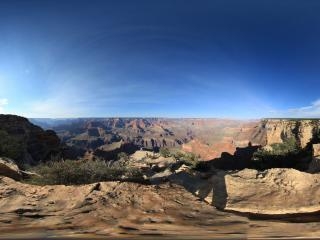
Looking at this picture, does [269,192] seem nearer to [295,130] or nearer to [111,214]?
[111,214]

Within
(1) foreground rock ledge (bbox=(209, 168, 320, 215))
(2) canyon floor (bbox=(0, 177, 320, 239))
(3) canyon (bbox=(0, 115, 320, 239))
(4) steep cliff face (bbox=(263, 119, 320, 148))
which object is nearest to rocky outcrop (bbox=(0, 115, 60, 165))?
(3) canyon (bbox=(0, 115, 320, 239))

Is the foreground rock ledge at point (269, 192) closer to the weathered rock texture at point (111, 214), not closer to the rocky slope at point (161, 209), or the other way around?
the rocky slope at point (161, 209)

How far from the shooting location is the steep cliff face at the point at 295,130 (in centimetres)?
7525

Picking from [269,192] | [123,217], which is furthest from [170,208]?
[269,192]

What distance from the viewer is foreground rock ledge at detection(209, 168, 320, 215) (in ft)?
42.7

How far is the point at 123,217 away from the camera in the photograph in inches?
397

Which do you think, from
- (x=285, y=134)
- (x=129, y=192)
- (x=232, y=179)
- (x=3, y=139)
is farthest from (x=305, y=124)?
(x=129, y=192)

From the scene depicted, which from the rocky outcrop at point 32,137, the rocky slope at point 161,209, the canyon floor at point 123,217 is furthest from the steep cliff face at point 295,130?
the canyon floor at point 123,217

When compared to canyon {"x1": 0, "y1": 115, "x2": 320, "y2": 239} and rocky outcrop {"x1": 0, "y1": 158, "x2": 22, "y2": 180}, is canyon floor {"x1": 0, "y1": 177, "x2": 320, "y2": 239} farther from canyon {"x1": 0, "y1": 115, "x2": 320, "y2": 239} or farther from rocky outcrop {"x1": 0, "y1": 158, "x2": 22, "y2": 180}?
rocky outcrop {"x1": 0, "y1": 158, "x2": 22, "y2": 180}

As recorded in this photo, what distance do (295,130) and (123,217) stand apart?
8203 centimetres

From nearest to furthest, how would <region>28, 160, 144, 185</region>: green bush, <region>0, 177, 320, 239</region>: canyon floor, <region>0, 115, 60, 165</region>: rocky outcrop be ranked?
<region>0, 177, 320, 239</region>: canyon floor
<region>28, 160, 144, 185</region>: green bush
<region>0, 115, 60, 165</region>: rocky outcrop

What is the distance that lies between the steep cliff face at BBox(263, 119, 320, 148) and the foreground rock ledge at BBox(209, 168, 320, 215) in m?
58.9

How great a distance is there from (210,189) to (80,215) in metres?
7.33

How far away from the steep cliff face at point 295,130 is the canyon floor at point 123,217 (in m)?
65.4
